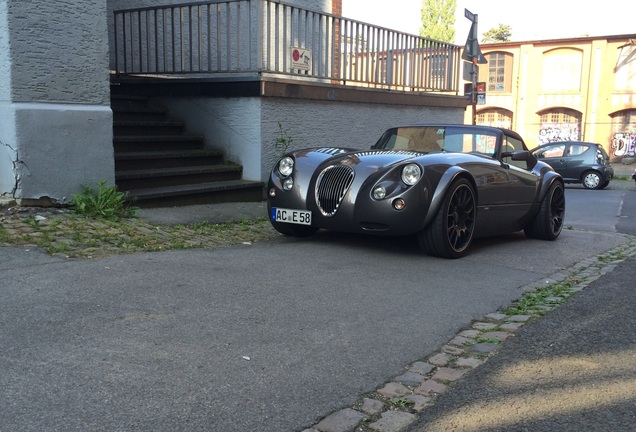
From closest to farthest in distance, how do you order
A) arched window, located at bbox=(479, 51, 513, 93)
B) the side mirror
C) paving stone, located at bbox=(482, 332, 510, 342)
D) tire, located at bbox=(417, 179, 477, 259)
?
paving stone, located at bbox=(482, 332, 510, 342) → tire, located at bbox=(417, 179, 477, 259) → the side mirror → arched window, located at bbox=(479, 51, 513, 93)

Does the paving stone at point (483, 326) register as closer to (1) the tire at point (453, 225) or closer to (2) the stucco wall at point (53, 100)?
(1) the tire at point (453, 225)

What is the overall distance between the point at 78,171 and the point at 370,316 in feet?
14.5

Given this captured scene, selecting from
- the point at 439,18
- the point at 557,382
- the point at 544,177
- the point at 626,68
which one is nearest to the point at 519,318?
the point at 557,382

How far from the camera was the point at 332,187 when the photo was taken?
20.3ft

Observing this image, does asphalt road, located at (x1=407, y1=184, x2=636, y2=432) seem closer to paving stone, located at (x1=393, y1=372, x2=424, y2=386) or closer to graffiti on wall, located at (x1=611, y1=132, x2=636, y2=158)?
paving stone, located at (x1=393, y1=372, x2=424, y2=386)

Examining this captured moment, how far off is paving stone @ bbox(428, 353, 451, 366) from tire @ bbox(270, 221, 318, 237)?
334cm

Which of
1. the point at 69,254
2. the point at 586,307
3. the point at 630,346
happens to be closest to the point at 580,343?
the point at 630,346

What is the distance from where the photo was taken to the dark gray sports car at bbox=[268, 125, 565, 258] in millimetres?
5898

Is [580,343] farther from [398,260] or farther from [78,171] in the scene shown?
[78,171]

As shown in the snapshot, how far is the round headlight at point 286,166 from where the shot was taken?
6502 mm

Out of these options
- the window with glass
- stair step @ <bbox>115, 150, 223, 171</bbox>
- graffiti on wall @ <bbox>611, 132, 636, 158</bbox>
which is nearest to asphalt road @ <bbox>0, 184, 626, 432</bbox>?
stair step @ <bbox>115, 150, 223, 171</bbox>

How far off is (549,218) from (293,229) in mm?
3345

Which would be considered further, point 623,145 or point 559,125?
point 559,125

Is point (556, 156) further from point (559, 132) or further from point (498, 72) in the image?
point (498, 72)
